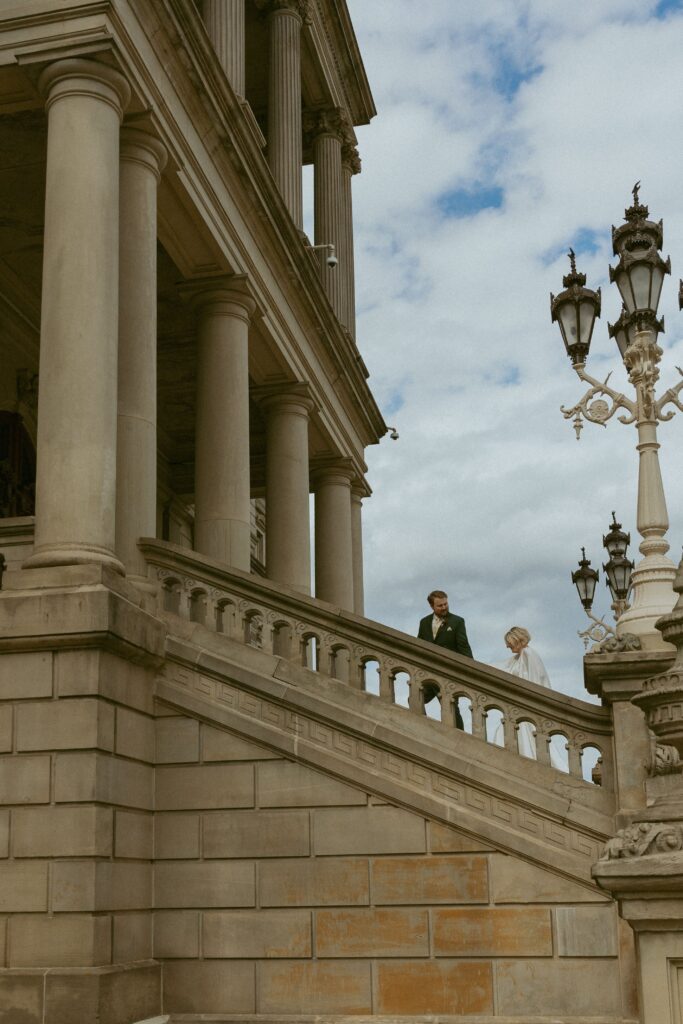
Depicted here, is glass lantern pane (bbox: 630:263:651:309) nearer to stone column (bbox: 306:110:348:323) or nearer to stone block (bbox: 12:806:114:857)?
stone block (bbox: 12:806:114:857)

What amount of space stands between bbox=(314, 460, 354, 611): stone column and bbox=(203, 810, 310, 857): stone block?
15.0 m

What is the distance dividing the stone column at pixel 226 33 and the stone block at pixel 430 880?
490 inches

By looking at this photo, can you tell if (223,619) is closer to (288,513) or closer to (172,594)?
(172,594)

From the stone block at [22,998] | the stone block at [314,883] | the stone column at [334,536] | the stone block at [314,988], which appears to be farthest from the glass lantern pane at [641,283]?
the stone column at [334,536]

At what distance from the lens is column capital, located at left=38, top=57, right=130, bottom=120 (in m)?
12.6

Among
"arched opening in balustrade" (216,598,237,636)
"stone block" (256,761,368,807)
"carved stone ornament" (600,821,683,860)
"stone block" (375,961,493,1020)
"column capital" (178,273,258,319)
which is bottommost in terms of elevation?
"stone block" (375,961,493,1020)

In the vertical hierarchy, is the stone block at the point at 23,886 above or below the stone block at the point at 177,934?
above

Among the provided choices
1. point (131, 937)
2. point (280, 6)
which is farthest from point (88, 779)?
point (280, 6)

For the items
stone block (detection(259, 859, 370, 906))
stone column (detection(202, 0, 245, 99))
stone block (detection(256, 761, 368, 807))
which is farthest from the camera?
stone column (detection(202, 0, 245, 99))

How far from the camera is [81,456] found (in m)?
11.6

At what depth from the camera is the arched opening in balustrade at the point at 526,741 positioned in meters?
11.4

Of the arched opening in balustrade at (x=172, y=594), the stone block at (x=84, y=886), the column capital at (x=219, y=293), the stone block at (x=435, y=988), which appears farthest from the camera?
the column capital at (x=219, y=293)

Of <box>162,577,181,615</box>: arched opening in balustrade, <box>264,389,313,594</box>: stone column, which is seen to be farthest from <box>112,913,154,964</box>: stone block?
<box>264,389,313,594</box>: stone column

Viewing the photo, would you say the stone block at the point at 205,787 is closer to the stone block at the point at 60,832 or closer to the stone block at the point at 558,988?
the stone block at the point at 60,832
